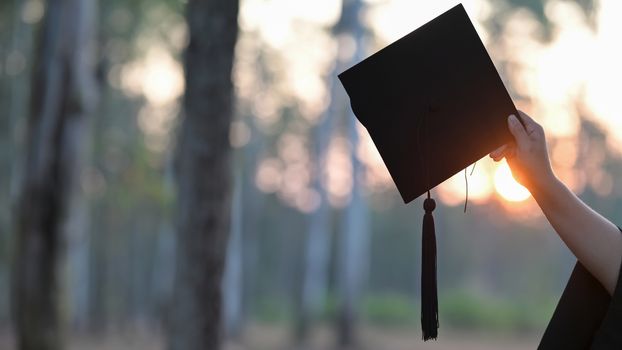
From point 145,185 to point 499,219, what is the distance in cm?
2741

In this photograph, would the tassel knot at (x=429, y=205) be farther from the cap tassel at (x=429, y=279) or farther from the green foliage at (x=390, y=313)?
the green foliage at (x=390, y=313)

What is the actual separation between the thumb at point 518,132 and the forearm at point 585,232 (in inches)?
4.9

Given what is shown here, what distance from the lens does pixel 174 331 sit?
521cm

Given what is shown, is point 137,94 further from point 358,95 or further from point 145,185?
point 358,95

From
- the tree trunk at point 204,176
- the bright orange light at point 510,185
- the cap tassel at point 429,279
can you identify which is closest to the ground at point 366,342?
the tree trunk at point 204,176

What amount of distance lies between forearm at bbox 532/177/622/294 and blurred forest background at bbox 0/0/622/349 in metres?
0.25

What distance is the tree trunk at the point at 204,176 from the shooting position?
4949mm

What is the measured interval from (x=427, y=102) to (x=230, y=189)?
2822mm

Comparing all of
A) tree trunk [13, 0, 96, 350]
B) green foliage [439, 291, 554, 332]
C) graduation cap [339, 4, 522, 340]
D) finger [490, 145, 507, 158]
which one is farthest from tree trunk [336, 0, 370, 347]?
finger [490, 145, 507, 158]

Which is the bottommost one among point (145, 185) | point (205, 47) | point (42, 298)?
point (42, 298)

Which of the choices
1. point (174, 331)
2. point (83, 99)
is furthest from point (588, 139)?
point (174, 331)

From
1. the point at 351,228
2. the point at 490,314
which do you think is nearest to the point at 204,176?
the point at 351,228

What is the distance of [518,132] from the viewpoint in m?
2.14

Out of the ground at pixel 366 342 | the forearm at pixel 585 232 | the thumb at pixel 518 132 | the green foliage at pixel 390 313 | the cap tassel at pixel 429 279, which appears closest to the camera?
the forearm at pixel 585 232
